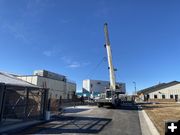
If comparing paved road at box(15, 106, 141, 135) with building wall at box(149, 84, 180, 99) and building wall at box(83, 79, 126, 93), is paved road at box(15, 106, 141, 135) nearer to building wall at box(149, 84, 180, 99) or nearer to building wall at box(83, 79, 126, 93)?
building wall at box(149, 84, 180, 99)

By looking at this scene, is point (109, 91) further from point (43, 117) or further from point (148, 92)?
point (148, 92)

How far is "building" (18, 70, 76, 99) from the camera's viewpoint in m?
52.0

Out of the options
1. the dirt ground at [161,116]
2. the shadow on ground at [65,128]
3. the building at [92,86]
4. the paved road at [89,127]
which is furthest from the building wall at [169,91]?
the shadow on ground at [65,128]

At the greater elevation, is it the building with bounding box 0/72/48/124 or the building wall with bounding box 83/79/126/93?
the building wall with bounding box 83/79/126/93

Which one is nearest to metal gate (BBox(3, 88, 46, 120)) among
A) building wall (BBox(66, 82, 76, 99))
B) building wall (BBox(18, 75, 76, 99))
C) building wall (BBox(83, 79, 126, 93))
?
building wall (BBox(18, 75, 76, 99))

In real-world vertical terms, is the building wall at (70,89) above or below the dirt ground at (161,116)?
above

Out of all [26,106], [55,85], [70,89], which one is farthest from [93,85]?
[26,106]

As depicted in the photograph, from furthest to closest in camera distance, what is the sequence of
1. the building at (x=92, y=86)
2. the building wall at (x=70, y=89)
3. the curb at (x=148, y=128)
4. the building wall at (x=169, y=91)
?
the building at (x=92, y=86) < the building wall at (x=169, y=91) < the building wall at (x=70, y=89) < the curb at (x=148, y=128)

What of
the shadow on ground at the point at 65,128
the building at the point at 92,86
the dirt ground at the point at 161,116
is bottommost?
the shadow on ground at the point at 65,128

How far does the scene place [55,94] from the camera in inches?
2293

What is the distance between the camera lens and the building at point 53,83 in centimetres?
5203

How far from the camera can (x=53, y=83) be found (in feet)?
190

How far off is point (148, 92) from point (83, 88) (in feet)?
103

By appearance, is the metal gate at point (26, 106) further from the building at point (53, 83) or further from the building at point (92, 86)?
the building at point (92, 86)
